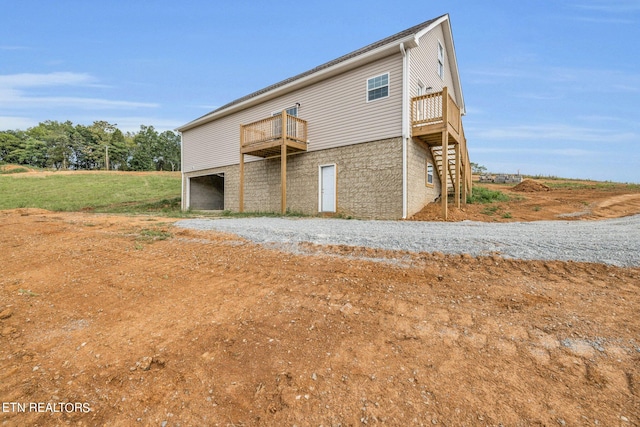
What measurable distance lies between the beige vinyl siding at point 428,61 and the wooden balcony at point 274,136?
4655mm

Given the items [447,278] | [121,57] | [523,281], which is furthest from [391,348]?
[121,57]

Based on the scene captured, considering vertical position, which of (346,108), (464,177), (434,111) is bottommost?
(464,177)

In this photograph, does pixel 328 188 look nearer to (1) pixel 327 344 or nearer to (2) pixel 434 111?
(2) pixel 434 111

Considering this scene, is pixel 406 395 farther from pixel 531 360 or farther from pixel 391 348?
pixel 531 360

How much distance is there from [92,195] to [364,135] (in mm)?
21573

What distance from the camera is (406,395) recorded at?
1644mm

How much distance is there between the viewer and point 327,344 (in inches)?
84.5

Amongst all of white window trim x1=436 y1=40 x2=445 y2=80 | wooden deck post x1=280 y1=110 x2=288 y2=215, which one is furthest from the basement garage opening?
white window trim x1=436 y1=40 x2=445 y2=80

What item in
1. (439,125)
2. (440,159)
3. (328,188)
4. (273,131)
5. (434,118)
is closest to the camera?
(439,125)


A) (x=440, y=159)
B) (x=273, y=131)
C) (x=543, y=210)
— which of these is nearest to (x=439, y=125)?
(x=440, y=159)

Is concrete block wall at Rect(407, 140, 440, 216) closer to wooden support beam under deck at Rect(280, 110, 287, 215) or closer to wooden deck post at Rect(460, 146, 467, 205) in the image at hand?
wooden deck post at Rect(460, 146, 467, 205)

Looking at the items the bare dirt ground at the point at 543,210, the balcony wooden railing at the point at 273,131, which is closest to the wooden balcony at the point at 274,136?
the balcony wooden railing at the point at 273,131

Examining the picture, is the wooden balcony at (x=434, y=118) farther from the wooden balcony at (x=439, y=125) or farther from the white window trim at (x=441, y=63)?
the white window trim at (x=441, y=63)

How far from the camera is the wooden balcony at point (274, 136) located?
37.4 ft
